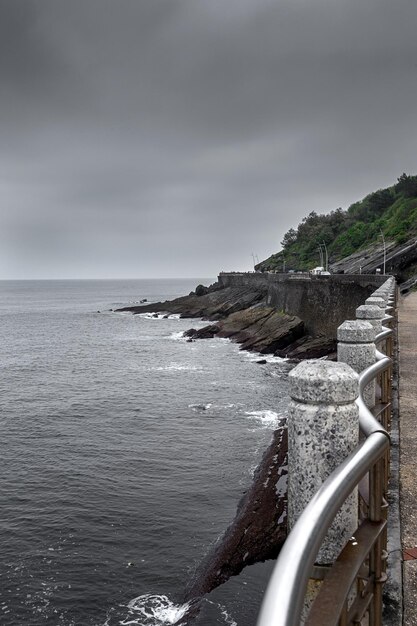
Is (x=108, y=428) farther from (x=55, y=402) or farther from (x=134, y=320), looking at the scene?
(x=134, y=320)

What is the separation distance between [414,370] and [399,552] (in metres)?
6.10

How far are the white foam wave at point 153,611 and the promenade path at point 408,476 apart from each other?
5769mm

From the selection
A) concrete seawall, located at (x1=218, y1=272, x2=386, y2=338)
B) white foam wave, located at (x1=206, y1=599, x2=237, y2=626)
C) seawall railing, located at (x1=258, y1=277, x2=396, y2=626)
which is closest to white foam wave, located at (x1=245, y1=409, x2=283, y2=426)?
white foam wave, located at (x1=206, y1=599, x2=237, y2=626)

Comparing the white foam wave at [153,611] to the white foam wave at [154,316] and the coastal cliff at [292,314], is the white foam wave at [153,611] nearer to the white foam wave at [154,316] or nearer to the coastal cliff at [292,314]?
the coastal cliff at [292,314]

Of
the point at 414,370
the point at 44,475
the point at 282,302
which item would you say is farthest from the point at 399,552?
the point at 282,302

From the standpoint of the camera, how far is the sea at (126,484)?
1027 centimetres

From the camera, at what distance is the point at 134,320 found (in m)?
70.9

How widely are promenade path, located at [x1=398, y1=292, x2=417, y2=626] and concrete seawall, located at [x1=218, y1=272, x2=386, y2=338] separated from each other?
25702 millimetres

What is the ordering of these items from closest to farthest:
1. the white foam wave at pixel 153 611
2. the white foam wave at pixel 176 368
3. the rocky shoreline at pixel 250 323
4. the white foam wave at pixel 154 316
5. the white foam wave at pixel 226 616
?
the white foam wave at pixel 226 616 → the white foam wave at pixel 153 611 → the white foam wave at pixel 176 368 → the rocky shoreline at pixel 250 323 → the white foam wave at pixel 154 316

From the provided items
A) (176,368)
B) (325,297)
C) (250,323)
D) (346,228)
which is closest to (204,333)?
(250,323)

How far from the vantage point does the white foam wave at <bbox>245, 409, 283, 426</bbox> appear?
21.8 metres

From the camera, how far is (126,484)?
51.8ft

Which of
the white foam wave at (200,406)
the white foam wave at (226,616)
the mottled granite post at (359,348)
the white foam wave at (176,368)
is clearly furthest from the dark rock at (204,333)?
the mottled granite post at (359,348)

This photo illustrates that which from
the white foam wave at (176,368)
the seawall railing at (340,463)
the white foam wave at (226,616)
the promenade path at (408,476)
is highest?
the seawall railing at (340,463)
